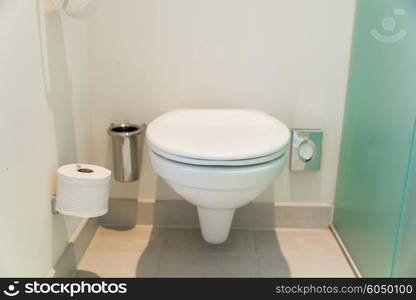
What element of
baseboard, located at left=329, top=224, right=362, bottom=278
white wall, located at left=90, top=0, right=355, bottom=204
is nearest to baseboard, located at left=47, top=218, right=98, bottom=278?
white wall, located at left=90, top=0, right=355, bottom=204

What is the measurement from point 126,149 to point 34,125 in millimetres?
389

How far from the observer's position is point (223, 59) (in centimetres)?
129

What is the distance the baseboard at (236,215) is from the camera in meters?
1.41

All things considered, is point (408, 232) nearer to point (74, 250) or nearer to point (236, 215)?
point (236, 215)

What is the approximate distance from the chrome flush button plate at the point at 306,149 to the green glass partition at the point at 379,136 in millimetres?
77

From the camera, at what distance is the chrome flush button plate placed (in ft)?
4.36

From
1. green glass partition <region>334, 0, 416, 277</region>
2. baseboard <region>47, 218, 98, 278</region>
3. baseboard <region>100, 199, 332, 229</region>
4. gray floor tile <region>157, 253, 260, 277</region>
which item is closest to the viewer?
green glass partition <region>334, 0, 416, 277</region>

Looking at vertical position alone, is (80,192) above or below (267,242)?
above

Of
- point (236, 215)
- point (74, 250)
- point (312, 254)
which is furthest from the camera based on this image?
point (236, 215)

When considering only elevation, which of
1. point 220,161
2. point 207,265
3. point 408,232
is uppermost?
point 220,161

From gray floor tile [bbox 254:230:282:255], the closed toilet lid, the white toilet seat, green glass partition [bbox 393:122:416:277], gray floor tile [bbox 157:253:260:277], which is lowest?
gray floor tile [bbox 157:253:260:277]

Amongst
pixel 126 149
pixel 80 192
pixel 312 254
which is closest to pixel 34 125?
pixel 80 192

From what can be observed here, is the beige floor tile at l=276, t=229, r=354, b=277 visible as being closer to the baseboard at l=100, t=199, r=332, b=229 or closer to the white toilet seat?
the baseboard at l=100, t=199, r=332, b=229

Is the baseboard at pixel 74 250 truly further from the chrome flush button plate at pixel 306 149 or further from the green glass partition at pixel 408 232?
the green glass partition at pixel 408 232
